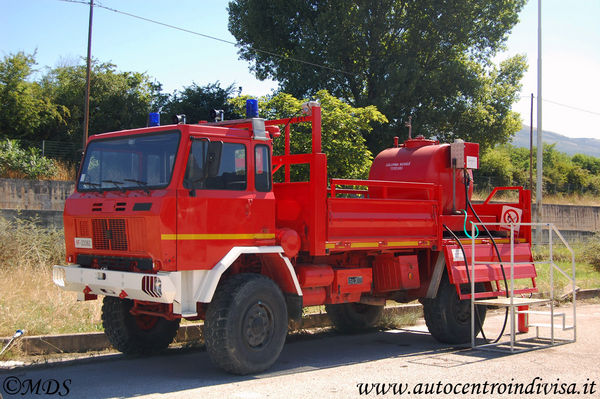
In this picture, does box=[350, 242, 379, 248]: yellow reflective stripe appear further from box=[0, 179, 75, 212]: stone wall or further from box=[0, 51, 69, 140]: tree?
box=[0, 51, 69, 140]: tree

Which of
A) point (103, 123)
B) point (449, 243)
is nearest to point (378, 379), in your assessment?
point (449, 243)

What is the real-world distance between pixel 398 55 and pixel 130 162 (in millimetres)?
23876

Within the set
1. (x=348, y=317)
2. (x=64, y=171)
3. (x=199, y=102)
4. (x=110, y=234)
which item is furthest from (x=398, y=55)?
(x=110, y=234)

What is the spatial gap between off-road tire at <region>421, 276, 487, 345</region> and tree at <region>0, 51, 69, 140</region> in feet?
62.9

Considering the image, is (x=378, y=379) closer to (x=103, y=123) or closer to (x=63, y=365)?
(x=63, y=365)

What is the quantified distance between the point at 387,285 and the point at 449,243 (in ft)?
4.27

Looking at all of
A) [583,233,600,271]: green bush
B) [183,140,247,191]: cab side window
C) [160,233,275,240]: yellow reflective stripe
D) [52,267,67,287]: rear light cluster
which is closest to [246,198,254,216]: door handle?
[183,140,247,191]: cab side window

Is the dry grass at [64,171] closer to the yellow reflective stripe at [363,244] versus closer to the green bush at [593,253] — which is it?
the yellow reflective stripe at [363,244]

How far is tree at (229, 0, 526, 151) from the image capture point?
2866cm

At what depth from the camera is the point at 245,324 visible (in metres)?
7.16

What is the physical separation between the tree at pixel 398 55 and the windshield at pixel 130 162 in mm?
20996

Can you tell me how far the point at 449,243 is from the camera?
9.84 m

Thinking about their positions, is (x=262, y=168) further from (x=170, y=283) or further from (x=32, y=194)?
(x=32, y=194)

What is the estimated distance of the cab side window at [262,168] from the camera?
766cm
